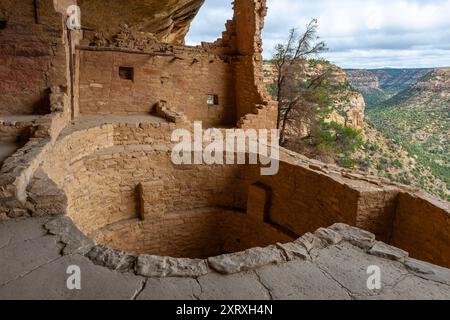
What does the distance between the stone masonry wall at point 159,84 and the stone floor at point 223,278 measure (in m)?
6.98

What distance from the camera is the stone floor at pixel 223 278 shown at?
2148 millimetres

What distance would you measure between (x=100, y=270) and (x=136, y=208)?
14.9ft

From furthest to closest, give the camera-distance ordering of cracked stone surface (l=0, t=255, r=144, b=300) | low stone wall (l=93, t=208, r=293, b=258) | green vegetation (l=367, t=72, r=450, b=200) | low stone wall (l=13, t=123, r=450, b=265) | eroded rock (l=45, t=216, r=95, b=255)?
1. green vegetation (l=367, t=72, r=450, b=200)
2. low stone wall (l=93, t=208, r=293, b=258)
3. low stone wall (l=13, t=123, r=450, b=265)
4. eroded rock (l=45, t=216, r=95, b=255)
5. cracked stone surface (l=0, t=255, r=144, b=300)

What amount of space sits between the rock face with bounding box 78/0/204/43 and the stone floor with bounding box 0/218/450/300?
8076mm

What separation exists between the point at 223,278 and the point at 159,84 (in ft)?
27.3

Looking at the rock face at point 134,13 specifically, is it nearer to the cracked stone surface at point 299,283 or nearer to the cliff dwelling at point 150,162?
the cliff dwelling at point 150,162

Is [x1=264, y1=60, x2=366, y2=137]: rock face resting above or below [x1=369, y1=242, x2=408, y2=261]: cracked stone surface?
above

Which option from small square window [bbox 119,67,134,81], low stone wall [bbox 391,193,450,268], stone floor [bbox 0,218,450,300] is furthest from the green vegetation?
stone floor [bbox 0,218,450,300]

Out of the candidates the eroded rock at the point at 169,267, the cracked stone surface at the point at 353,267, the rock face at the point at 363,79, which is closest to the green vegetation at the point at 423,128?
the cracked stone surface at the point at 353,267

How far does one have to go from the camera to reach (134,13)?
10.0m

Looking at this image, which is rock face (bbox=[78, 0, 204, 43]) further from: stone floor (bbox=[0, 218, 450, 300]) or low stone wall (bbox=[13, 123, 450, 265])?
stone floor (bbox=[0, 218, 450, 300])

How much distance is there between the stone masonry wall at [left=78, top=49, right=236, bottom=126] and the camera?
9.04 metres
